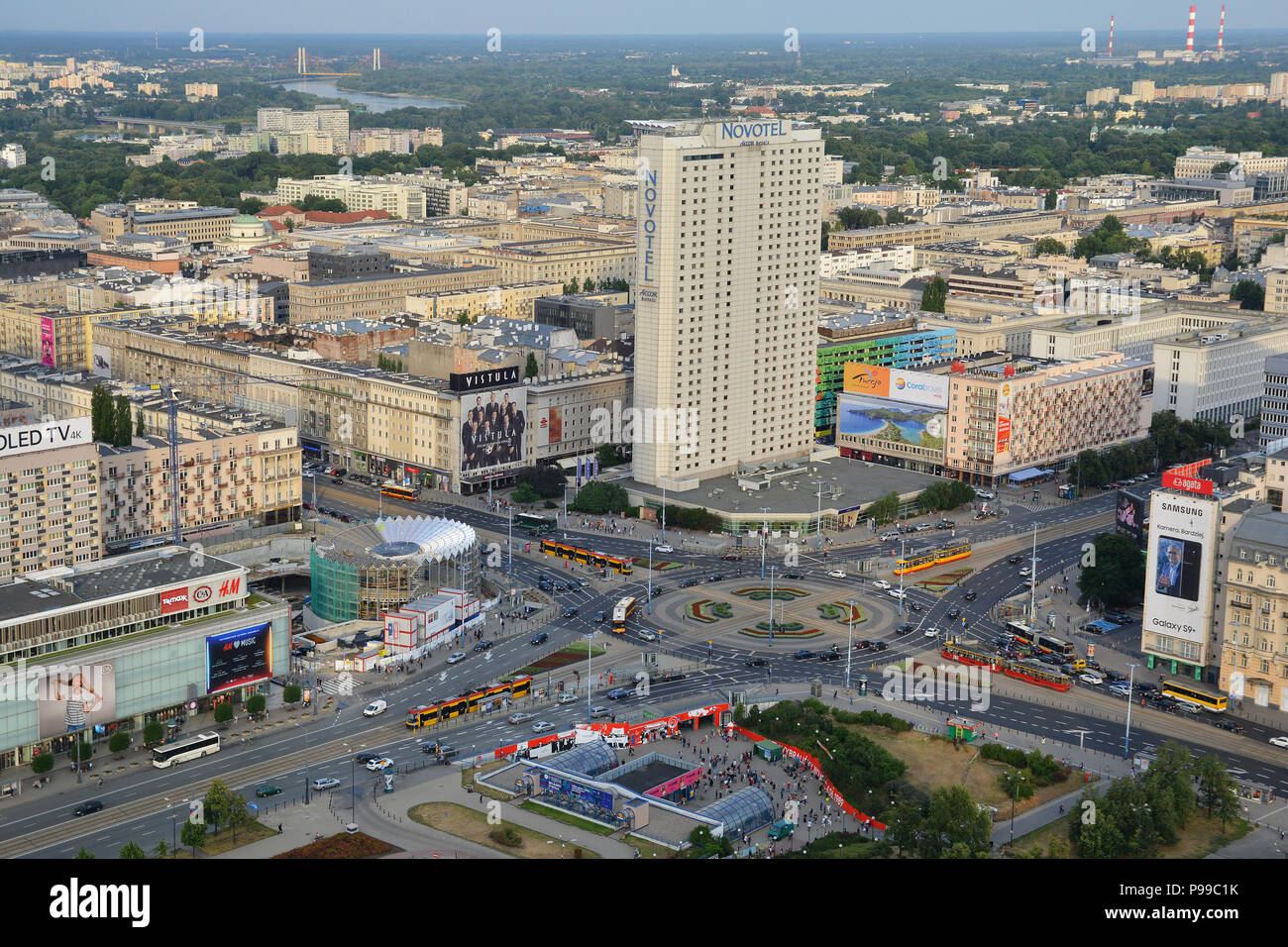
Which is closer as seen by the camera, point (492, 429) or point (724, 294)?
point (724, 294)

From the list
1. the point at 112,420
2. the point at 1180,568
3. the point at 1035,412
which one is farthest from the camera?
the point at 1035,412

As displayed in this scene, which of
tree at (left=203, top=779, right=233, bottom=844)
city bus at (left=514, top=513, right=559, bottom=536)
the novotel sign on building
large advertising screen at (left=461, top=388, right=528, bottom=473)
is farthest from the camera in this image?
large advertising screen at (left=461, top=388, right=528, bottom=473)

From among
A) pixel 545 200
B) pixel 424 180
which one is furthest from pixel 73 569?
pixel 424 180

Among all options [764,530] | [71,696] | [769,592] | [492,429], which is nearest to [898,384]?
[764,530]

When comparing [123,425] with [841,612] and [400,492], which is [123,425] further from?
[841,612]

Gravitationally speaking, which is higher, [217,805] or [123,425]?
[123,425]

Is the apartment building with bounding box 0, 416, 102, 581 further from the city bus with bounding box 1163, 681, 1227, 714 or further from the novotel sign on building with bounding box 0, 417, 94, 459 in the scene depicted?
the city bus with bounding box 1163, 681, 1227, 714
